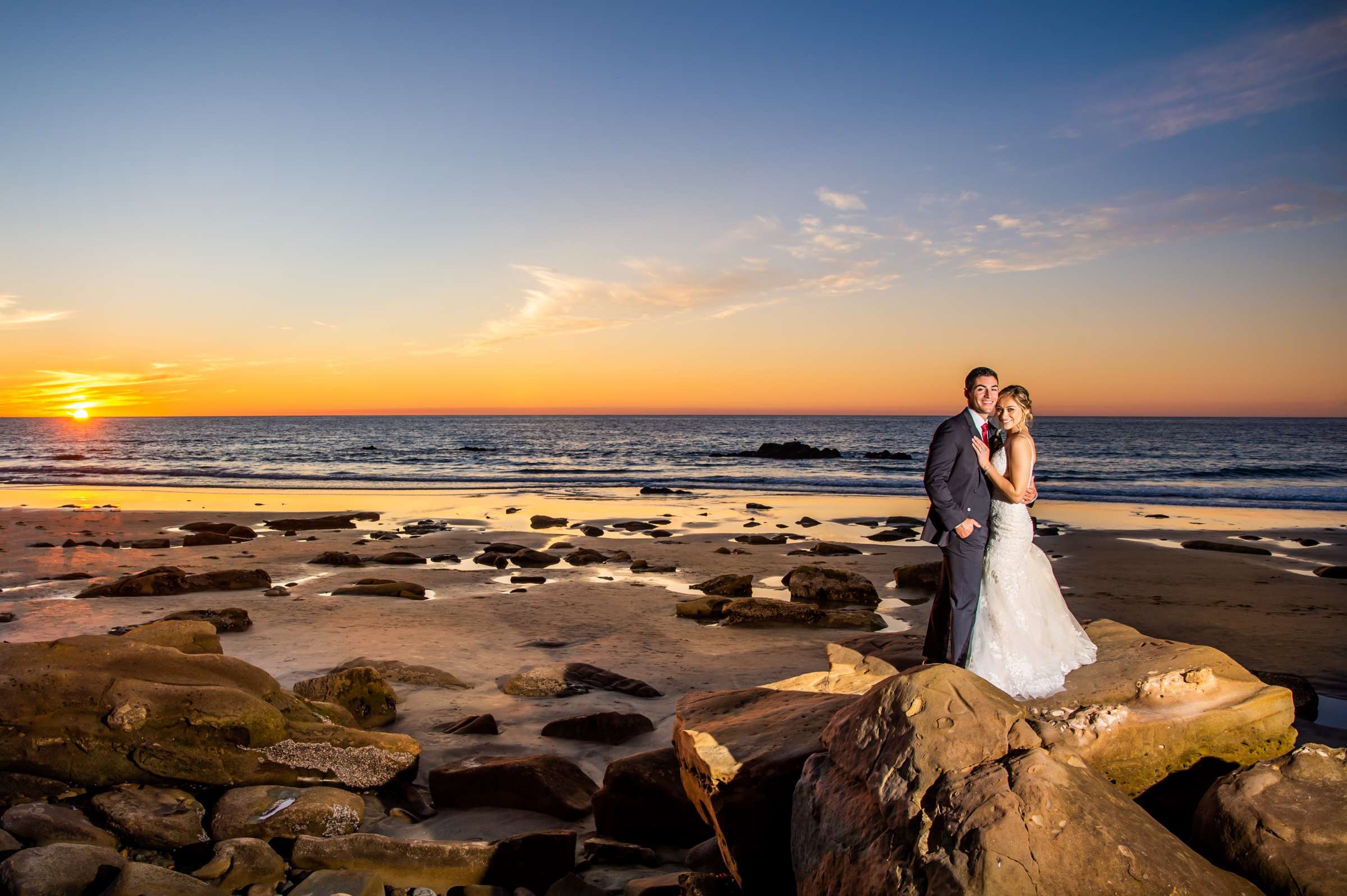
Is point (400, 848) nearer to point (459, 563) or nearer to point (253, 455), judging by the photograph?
point (459, 563)

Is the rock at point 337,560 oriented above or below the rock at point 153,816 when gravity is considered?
below

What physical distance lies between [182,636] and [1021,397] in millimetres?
6820

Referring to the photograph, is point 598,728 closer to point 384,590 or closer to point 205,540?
point 384,590

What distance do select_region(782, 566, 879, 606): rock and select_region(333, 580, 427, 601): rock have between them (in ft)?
17.7

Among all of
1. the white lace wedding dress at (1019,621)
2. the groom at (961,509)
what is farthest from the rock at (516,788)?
the white lace wedding dress at (1019,621)

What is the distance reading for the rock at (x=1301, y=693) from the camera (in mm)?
6602

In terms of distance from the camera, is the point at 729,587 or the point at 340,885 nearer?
the point at 340,885

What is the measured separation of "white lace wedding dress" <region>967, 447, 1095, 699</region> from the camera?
5434 millimetres

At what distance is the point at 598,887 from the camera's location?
4.22 meters

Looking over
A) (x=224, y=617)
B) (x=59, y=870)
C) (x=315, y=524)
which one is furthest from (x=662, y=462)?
(x=59, y=870)

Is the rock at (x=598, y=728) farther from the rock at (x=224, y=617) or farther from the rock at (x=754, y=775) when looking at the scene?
the rock at (x=224, y=617)

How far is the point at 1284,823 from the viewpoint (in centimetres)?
332

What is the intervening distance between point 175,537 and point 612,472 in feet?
89.8

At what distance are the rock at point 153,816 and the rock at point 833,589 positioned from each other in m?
8.09
